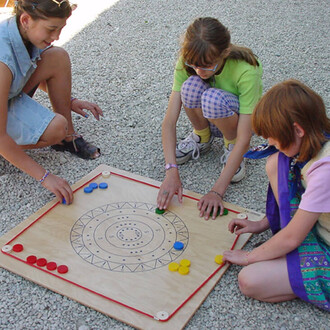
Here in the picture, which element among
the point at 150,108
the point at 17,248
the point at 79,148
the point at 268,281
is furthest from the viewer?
the point at 150,108

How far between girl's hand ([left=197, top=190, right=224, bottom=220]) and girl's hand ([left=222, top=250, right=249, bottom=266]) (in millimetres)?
319

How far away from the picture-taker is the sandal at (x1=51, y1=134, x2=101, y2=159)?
277 cm

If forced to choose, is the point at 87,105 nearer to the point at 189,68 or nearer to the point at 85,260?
the point at 189,68

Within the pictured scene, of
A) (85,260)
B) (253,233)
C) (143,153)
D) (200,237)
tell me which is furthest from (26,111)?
(253,233)

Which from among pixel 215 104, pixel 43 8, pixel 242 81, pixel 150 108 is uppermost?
pixel 43 8

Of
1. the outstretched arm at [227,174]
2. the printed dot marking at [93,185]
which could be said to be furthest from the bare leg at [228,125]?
the printed dot marking at [93,185]

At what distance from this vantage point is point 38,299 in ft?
6.01

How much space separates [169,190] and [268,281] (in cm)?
72

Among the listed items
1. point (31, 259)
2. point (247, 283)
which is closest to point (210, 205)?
point (247, 283)

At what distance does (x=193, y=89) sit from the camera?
8.07ft

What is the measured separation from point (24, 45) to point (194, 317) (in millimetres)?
1456

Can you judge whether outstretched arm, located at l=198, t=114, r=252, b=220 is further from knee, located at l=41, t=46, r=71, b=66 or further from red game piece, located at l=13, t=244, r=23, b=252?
knee, located at l=41, t=46, r=71, b=66

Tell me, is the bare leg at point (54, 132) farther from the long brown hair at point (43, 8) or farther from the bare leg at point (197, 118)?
the bare leg at point (197, 118)

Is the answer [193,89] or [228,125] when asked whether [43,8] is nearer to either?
[193,89]
